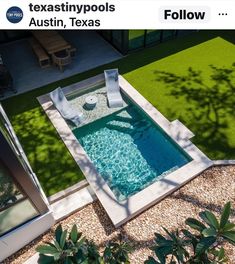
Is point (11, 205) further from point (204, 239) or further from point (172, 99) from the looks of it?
point (172, 99)

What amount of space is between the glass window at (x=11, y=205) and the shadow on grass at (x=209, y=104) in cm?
726

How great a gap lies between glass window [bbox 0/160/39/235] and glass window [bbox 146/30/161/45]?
12692mm

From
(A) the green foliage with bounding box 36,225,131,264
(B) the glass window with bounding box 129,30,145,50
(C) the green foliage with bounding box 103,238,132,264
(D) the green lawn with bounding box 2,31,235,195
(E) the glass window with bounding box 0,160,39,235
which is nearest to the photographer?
(A) the green foliage with bounding box 36,225,131,264

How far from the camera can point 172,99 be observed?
1380 cm

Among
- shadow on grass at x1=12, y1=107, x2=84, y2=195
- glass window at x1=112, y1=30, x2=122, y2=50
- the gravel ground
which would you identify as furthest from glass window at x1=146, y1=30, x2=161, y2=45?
the gravel ground

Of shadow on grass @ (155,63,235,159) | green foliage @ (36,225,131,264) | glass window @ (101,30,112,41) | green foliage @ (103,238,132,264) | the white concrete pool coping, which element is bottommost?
the white concrete pool coping

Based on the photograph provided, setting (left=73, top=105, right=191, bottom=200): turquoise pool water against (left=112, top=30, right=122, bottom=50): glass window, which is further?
(left=112, top=30, right=122, bottom=50): glass window

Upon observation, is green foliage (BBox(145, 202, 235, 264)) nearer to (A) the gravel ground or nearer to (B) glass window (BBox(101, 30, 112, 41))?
(A) the gravel ground

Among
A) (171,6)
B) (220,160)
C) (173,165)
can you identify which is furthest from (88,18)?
(220,160)

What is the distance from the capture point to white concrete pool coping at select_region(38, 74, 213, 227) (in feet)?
31.3

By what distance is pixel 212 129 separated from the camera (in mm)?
12203

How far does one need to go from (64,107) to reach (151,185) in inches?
241

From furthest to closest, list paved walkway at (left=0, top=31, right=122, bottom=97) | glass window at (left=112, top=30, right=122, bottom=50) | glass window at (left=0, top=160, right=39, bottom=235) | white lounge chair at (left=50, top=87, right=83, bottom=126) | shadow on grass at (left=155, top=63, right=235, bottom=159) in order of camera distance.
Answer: glass window at (left=112, top=30, right=122, bottom=50)
paved walkway at (left=0, top=31, right=122, bottom=97)
white lounge chair at (left=50, top=87, right=83, bottom=126)
shadow on grass at (left=155, top=63, right=235, bottom=159)
glass window at (left=0, top=160, right=39, bottom=235)

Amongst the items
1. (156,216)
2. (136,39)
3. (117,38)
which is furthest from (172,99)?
(156,216)
